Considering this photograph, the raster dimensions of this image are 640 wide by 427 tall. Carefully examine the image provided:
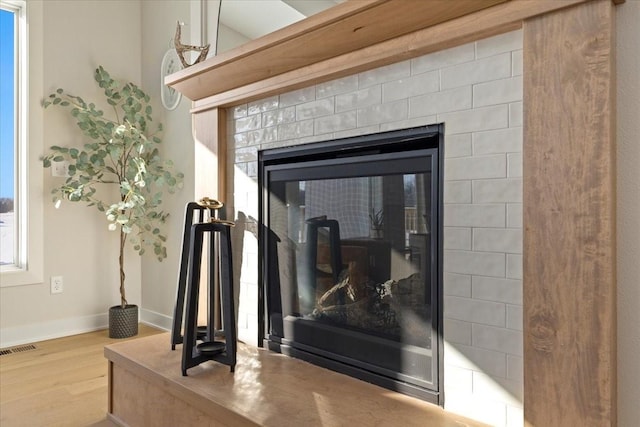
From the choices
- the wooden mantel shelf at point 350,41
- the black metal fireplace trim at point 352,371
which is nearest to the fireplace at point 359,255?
the black metal fireplace trim at point 352,371

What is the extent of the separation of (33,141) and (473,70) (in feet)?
9.28

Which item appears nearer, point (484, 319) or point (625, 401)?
point (625, 401)

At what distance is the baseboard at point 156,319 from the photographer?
3258 mm

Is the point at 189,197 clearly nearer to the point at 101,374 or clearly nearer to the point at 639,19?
the point at 101,374

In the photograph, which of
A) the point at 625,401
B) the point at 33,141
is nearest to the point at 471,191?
the point at 625,401

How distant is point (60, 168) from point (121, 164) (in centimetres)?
39

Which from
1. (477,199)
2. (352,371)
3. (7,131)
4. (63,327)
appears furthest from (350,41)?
(63,327)

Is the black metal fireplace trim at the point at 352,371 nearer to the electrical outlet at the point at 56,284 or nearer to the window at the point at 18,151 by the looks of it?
the electrical outlet at the point at 56,284

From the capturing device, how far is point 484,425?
52.6 inches

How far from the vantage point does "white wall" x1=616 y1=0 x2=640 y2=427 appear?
44.5 inches

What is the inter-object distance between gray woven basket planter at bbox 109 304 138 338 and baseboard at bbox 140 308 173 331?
0.21 m

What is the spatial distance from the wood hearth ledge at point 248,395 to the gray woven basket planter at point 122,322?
115cm

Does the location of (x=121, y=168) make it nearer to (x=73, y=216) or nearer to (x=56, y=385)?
(x=73, y=216)

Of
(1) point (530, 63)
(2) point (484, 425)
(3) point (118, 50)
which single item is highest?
(3) point (118, 50)
